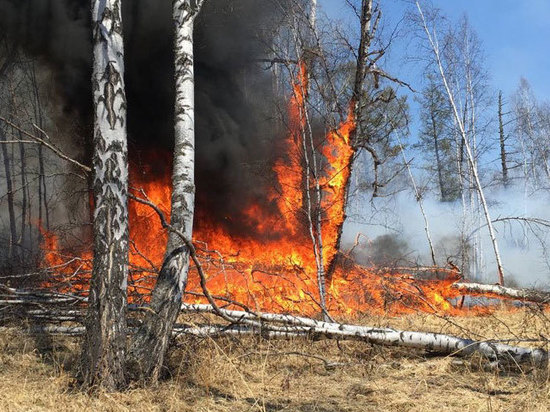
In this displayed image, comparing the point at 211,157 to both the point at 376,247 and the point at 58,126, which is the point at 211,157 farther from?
the point at 376,247

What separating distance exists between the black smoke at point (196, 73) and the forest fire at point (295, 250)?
83 centimetres

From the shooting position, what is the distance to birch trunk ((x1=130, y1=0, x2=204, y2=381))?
4535mm

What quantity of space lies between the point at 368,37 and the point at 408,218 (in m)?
14.8

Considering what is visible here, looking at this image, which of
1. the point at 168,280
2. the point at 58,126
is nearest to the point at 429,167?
the point at 58,126

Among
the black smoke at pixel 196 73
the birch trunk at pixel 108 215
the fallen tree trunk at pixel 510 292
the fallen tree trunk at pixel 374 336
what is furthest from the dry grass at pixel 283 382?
the black smoke at pixel 196 73

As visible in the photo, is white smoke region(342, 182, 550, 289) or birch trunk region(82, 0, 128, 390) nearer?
birch trunk region(82, 0, 128, 390)

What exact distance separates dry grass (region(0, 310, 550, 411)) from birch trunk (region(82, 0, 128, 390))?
0.32m

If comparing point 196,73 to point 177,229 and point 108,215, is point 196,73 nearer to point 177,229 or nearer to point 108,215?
point 177,229

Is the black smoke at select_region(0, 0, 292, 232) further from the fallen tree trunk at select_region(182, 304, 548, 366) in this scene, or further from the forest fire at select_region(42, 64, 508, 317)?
the fallen tree trunk at select_region(182, 304, 548, 366)

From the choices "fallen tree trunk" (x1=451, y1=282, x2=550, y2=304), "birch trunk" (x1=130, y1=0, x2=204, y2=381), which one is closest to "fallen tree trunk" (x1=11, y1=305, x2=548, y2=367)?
"birch trunk" (x1=130, y1=0, x2=204, y2=381)

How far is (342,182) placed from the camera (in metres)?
10.6

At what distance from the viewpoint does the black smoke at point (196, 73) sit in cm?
1257

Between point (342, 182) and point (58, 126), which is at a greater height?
point (58, 126)

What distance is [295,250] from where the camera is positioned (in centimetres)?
1153
